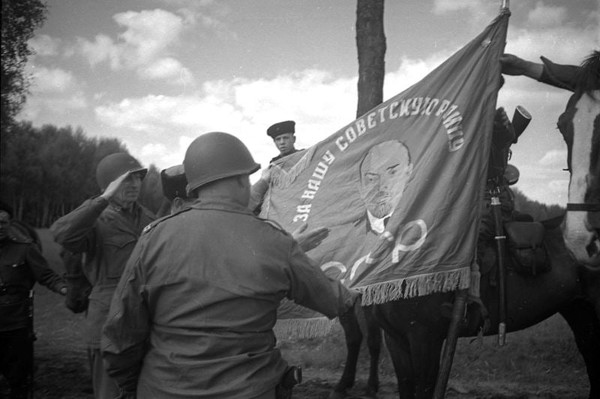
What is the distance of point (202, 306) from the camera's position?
7.02 feet

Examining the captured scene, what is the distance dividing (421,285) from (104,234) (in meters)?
2.34

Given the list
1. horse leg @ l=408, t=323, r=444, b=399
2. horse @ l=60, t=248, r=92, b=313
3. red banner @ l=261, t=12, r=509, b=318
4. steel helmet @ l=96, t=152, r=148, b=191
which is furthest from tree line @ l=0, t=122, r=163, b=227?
horse leg @ l=408, t=323, r=444, b=399

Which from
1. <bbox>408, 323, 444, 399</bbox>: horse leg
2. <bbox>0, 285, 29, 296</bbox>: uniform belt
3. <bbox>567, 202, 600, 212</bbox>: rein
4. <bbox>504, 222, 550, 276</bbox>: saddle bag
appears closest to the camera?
<bbox>567, 202, 600, 212</bbox>: rein

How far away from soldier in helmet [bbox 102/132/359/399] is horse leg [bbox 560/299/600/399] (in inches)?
132

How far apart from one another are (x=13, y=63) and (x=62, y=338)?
18.8 feet

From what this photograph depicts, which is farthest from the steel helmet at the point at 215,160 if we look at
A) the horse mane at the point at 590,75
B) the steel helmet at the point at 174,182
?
the horse mane at the point at 590,75

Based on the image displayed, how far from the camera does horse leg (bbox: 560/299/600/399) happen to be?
4570 millimetres

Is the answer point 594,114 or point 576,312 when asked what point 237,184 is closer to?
point 594,114

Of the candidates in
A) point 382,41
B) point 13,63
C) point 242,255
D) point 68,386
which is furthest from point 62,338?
point 242,255

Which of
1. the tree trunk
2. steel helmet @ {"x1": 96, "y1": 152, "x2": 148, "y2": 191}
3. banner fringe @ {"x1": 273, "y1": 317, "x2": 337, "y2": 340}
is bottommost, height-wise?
banner fringe @ {"x1": 273, "y1": 317, "x2": 337, "y2": 340}

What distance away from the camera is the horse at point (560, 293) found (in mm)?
3438

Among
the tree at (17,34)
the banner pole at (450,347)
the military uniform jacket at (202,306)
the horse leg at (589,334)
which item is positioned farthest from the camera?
the tree at (17,34)

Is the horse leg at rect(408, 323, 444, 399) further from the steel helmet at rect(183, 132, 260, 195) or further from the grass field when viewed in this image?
the steel helmet at rect(183, 132, 260, 195)

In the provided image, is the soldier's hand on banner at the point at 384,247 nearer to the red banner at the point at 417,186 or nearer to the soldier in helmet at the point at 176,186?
the red banner at the point at 417,186
